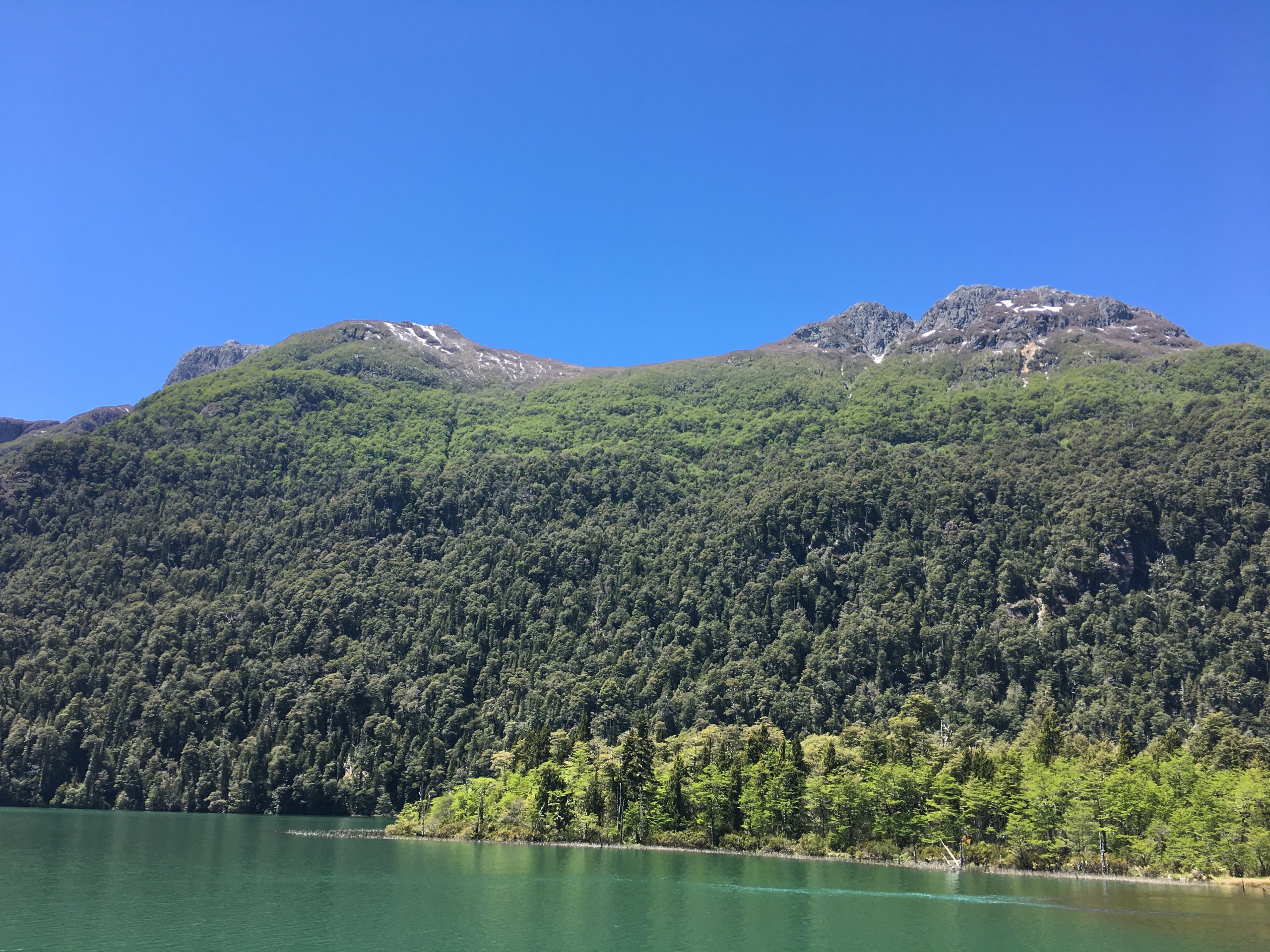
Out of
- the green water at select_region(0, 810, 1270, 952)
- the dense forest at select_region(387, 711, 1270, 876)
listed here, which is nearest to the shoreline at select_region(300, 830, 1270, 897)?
the dense forest at select_region(387, 711, 1270, 876)

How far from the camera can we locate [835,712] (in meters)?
181

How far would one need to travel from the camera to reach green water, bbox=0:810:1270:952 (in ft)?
174

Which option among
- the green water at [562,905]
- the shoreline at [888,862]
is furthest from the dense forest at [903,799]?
the green water at [562,905]

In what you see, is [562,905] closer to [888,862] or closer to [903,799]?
[888,862]

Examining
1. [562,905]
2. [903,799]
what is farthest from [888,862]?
[562,905]

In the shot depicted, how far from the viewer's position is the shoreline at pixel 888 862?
273 ft

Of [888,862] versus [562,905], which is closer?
[562,905]

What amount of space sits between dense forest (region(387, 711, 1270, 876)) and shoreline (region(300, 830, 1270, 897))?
3.21 feet

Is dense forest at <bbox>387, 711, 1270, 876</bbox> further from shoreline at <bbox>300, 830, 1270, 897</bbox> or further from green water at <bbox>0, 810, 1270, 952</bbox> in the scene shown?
green water at <bbox>0, 810, 1270, 952</bbox>

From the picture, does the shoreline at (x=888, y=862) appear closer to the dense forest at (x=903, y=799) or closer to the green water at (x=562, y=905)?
the dense forest at (x=903, y=799)

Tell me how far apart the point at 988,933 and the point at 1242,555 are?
169114mm

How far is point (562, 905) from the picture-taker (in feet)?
213

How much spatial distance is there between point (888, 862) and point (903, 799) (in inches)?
269

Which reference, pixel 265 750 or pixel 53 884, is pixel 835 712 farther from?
pixel 53 884
